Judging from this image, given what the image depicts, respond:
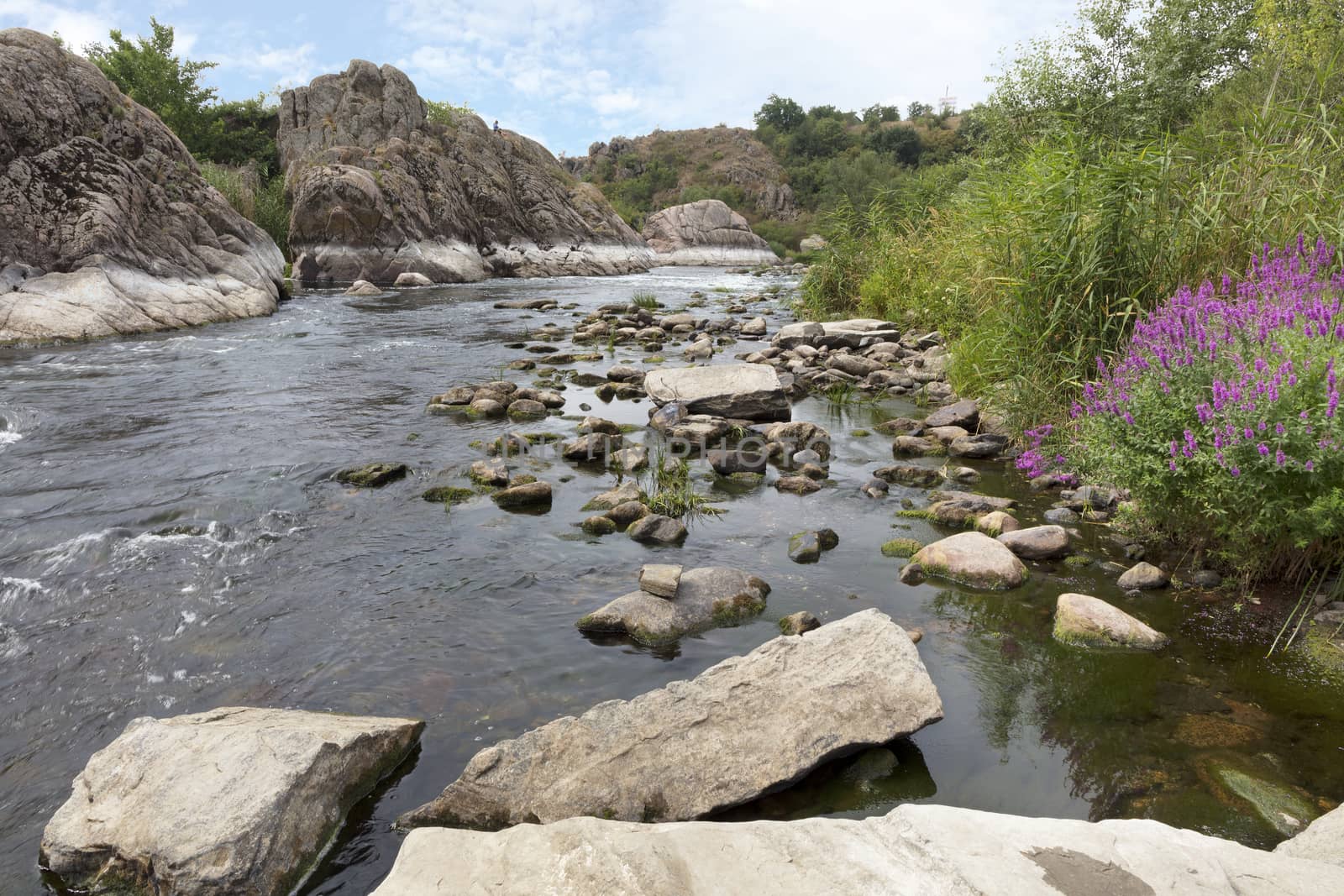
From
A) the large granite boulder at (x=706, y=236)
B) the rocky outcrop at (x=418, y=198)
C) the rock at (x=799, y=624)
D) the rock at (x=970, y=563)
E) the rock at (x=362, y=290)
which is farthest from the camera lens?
the large granite boulder at (x=706, y=236)

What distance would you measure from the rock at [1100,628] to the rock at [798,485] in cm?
264

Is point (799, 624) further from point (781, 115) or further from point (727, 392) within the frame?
point (781, 115)

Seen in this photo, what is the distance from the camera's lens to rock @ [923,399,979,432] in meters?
8.21

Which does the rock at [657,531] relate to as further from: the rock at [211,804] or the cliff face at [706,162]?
the cliff face at [706,162]

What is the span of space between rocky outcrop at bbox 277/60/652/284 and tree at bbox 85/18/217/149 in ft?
17.0

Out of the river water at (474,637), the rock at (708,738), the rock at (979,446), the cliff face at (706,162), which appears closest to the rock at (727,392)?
the river water at (474,637)

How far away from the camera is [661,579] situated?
4539mm

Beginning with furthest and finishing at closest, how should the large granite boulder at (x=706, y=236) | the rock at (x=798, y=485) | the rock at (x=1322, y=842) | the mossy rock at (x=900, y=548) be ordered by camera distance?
the large granite boulder at (x=706, y=236), the rock at (x=798, y=485), the mossy rock at (x=900, y=548), the rock at (x=1322, y=842)

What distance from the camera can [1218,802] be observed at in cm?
293

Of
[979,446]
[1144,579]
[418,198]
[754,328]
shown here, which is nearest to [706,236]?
[418,198]

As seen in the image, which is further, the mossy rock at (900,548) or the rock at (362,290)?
the rock at (362,290)

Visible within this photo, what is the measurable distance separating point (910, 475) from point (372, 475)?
16.1 ft

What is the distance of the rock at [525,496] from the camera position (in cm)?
630

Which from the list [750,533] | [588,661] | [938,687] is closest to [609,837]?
[588,661]
